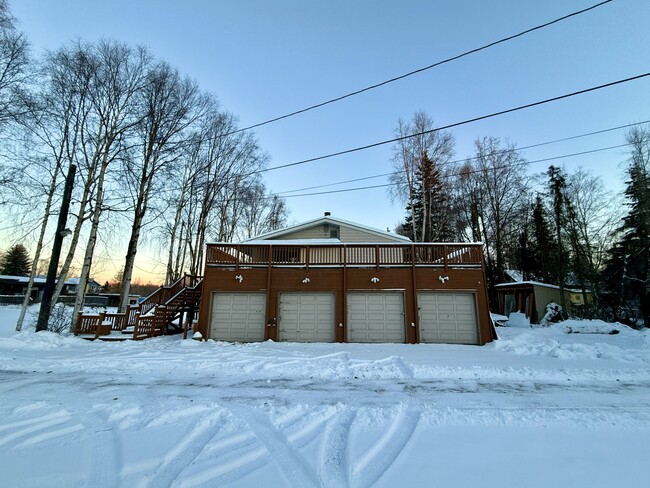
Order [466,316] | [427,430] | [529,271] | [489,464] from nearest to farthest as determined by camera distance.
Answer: [489,464] → [427,430] → [466,316] → [529,271]

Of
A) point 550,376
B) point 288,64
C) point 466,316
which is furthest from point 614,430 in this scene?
point 288,64

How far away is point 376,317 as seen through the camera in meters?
11.0

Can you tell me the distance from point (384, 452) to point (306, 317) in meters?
8.42

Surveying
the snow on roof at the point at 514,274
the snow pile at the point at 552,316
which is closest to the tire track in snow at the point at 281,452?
the snow pile at the point at 552,316

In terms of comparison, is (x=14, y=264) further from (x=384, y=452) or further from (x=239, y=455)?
(x=384, y=452)

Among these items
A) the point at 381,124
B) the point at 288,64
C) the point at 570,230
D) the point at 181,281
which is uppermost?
the point at 288,64

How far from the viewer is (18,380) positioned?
5.48 metres

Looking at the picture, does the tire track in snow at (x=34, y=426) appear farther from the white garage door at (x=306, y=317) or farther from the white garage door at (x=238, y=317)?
the white garage door at (x=306, y=317)

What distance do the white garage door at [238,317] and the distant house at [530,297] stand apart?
16700 mm

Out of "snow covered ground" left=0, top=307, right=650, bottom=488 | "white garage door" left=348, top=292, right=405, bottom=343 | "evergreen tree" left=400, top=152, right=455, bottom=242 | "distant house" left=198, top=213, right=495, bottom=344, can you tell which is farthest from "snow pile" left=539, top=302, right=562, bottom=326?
"white garage door" left=348, top=292, right=405, bottom=343

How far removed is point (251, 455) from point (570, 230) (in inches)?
1055

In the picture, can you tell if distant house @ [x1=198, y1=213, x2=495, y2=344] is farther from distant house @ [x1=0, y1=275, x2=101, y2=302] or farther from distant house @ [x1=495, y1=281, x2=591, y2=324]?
distant house @ [x1=0, y1=275, x2=101, y2=302]

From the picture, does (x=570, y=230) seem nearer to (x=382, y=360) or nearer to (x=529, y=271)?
(x=529, y=271)

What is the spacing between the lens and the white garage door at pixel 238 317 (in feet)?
36.7
